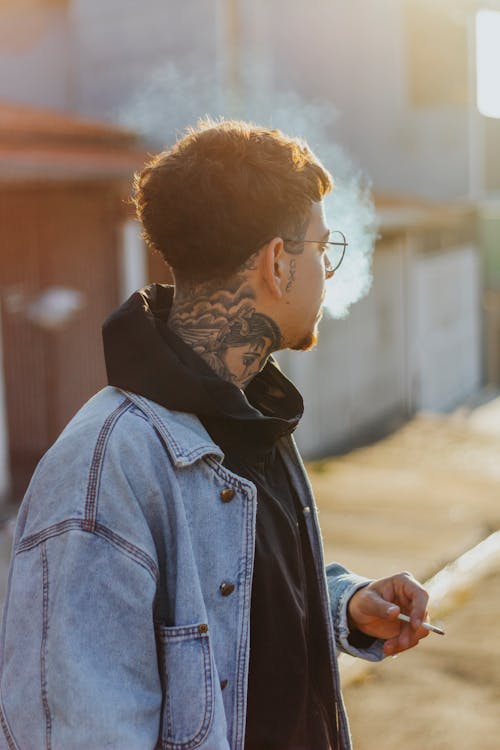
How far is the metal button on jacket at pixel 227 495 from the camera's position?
1.82m

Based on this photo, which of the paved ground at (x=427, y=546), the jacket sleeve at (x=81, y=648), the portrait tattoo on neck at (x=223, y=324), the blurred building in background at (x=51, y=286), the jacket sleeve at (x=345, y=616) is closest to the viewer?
the jacket sleeve at (x=81, y=648)

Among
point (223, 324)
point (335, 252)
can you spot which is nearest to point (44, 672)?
point (223, 324)

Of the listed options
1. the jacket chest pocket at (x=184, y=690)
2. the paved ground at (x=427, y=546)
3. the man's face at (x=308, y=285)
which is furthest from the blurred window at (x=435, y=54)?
the jacket chest pocket at (x=184, y=690)

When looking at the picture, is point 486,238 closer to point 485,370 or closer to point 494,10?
point 485,370

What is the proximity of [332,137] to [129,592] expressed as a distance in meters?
16.2

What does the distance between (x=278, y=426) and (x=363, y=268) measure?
1.10m

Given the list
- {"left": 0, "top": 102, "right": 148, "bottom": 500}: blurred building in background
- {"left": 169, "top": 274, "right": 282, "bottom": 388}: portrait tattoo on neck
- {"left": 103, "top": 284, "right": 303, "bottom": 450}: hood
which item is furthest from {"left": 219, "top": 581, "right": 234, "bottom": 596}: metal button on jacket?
{"left": 0, "top": 102, "right": 148, "bottom": 500}: blurred building in background

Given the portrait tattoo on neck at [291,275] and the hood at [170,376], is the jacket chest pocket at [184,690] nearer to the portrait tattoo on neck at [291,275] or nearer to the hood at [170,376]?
the hood at [170,376]

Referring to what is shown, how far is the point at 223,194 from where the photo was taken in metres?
1.79

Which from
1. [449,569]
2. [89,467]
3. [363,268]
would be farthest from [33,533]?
[449,569]

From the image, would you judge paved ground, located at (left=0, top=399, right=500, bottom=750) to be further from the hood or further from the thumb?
the hood

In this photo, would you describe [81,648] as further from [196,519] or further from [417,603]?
[417,603]

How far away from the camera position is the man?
5.33 feet

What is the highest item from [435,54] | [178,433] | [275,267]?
[435,54]
